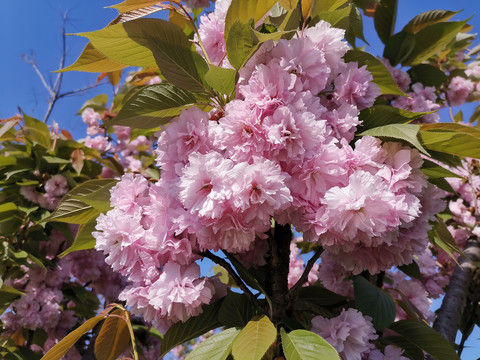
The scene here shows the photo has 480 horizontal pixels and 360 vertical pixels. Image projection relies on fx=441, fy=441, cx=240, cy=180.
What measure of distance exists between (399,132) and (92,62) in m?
0.58

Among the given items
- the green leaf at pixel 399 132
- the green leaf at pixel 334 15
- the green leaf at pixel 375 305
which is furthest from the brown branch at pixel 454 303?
the green leaf at pixel 334 15

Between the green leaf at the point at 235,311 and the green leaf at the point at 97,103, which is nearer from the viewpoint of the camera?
the green leaf at the point at 235,311

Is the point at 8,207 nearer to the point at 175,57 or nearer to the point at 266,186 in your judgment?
the point at 175,57

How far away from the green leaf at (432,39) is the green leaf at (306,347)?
952 mm

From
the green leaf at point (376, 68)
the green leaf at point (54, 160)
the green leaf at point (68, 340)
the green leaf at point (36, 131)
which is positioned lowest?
the green leaf at point (68, 340)

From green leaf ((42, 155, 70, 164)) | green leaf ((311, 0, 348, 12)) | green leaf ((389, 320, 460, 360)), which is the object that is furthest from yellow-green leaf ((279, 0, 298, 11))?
green leaf ((42, 155, 70, 164))

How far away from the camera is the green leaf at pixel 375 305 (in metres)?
0.73

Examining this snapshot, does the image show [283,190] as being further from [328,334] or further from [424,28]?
[424,28]

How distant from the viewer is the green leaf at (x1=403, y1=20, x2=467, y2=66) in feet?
3.99

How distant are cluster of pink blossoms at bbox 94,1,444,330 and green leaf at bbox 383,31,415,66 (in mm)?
668

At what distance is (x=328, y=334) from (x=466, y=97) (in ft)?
6.96

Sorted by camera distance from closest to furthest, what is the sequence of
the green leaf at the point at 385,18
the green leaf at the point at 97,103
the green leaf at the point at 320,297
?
1. the green leaf at the point at 320,297
2. the green leaf at the point at 385,18
3. the green leaf at the point at 97,103

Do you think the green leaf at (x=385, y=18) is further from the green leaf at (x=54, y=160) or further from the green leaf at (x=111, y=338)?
the green leaf at (x=54, y=160)

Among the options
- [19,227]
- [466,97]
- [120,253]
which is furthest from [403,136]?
[466,97]
